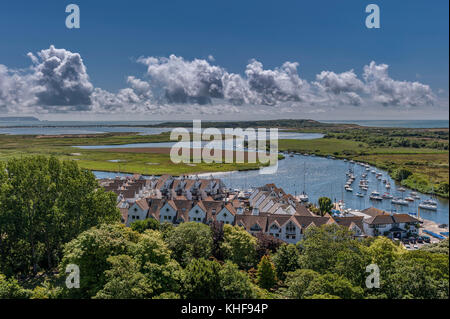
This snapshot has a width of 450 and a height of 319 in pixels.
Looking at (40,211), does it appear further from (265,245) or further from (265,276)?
(265,245)

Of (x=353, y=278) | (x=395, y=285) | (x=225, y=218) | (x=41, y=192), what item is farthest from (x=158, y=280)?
(x=225, y=218)

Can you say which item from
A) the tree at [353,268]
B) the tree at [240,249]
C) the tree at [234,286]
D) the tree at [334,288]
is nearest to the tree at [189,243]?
the tree at [240,249]

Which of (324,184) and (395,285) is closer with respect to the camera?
(395,285)

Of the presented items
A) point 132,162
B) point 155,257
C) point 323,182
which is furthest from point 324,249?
point 132,162

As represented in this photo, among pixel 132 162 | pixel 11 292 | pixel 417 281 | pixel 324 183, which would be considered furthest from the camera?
pixel 132 162

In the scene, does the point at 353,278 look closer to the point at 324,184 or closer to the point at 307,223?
the point at 307,223

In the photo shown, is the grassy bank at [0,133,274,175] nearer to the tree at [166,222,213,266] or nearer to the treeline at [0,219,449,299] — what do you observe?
the tree at [166,222,213,266]

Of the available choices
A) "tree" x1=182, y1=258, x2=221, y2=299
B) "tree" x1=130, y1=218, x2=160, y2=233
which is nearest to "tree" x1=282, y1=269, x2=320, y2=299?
"tree" x1=182, y1=258, x2=221, y2=299
